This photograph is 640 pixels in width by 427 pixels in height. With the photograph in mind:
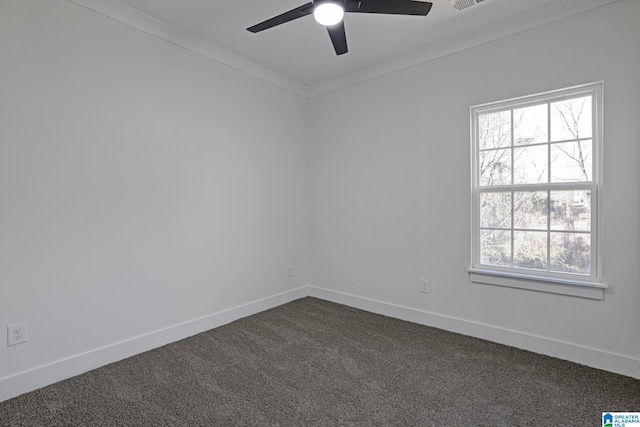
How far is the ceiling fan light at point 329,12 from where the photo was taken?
1.91 m

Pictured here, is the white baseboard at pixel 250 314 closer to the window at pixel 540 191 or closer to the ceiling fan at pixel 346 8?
the window at pixel 540 191

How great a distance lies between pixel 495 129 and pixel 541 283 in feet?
4.45

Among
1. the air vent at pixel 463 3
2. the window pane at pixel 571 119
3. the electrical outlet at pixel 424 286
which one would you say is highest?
the air vent at pixel 463 3

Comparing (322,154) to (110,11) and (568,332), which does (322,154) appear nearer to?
(110,11)

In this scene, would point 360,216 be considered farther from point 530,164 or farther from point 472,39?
point 472,39

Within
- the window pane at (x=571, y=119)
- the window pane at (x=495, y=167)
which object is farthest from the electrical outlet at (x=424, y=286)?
the window pane at (x=571, y=119)

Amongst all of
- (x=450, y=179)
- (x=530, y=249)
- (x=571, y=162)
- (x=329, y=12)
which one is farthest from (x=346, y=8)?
(x=530, y=249)

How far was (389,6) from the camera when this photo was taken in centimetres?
195

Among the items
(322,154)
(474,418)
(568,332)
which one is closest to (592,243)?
(568,332)

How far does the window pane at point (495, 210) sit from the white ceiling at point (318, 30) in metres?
1.36

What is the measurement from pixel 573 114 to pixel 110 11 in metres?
3.61

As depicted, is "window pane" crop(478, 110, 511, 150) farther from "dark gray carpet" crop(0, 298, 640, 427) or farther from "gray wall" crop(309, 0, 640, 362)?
"dark gray carpet" crop(0, 298, 640, 427)

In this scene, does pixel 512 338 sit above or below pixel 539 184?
below

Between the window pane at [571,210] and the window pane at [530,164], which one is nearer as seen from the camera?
the window pane at [571,210]
